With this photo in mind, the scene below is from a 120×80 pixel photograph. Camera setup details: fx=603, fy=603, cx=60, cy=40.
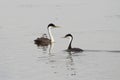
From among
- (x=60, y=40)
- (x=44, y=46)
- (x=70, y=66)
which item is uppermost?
(x=60, y=40)

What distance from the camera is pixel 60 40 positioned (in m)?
31.6

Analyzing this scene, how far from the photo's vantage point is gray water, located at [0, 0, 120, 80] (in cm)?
2152

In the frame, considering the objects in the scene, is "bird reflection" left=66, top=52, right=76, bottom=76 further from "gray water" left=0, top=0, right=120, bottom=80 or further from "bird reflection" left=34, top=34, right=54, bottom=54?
"bird reflection" left=34, top=34, right=54, bottom=54

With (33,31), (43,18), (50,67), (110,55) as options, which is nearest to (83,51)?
(110,55)

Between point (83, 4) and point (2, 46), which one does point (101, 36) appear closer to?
point (2, 46)

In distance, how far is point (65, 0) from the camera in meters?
52.2

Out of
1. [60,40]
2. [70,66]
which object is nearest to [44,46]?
[60,40]

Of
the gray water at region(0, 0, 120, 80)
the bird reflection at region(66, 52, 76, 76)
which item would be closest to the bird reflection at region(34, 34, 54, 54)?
the gray water at region(0, 0, 120, 80)

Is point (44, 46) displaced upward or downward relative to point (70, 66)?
upward

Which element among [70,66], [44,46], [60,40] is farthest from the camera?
[60,40]

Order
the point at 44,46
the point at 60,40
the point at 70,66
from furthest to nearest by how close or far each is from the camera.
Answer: the point at 60,40, the point at 44,46, the point at 70,66

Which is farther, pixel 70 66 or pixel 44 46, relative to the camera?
pixel 44 46

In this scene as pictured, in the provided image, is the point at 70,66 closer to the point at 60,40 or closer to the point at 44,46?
the point at 44,46

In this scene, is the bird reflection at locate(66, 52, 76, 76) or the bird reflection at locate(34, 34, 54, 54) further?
the bird reflection at locate(34, 34, 54, 54)
